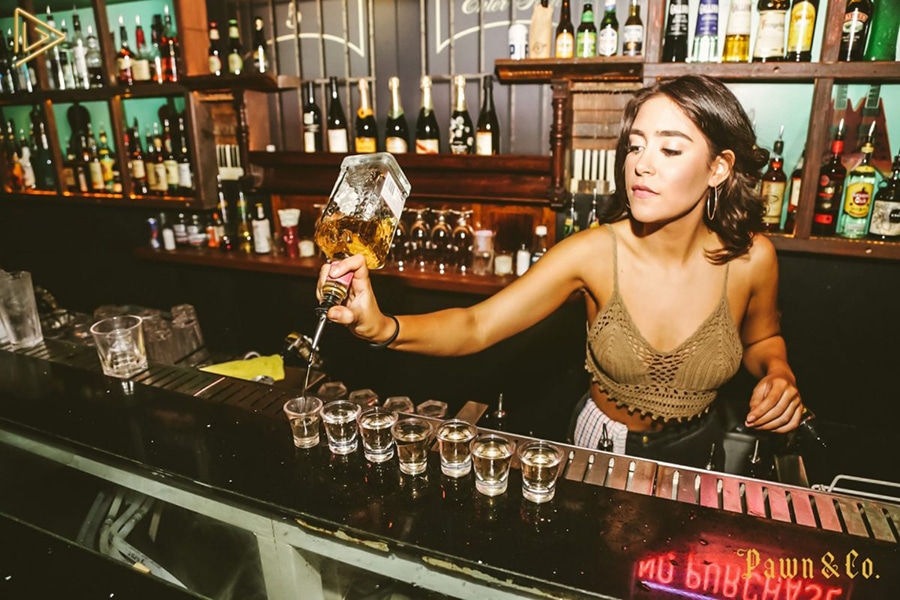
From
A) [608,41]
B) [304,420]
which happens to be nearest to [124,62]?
[608,41]

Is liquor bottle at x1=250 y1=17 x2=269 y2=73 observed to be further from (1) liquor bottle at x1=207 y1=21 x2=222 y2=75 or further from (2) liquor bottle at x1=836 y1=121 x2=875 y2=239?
(2) liquor bottle at x1=836 y1=121 x2=875 y2=239

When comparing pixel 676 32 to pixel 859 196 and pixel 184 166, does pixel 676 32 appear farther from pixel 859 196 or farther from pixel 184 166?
pixel 184 166

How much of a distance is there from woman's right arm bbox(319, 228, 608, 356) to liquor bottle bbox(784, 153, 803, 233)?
1252mm

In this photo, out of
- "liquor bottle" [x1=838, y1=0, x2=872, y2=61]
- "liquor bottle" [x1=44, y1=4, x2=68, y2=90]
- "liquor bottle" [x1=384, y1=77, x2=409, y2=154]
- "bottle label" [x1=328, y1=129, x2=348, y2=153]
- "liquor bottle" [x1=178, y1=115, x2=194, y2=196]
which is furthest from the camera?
"liquor bottle" [x1=44, y1=4, x2=68, y2=90]

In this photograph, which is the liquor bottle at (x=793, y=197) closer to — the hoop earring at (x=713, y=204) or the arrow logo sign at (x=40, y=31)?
the hoop earring at (x=713, y=204)

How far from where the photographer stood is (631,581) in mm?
813

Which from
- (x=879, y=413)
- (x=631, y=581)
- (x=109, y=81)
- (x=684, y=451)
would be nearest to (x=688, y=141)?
(x=684, y=451)

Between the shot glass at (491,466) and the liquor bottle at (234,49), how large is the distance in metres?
3.11

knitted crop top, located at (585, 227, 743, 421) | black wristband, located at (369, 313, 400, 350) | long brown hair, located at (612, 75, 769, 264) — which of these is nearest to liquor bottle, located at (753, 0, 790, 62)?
long brown hair, located at (612, 75, 769, 264)

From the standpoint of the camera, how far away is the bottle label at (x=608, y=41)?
100 inches

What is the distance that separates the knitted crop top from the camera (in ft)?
5.53

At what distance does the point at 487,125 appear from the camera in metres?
3.01

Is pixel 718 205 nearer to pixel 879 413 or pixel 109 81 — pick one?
pixel 879 413

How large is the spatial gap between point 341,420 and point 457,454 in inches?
9.8
